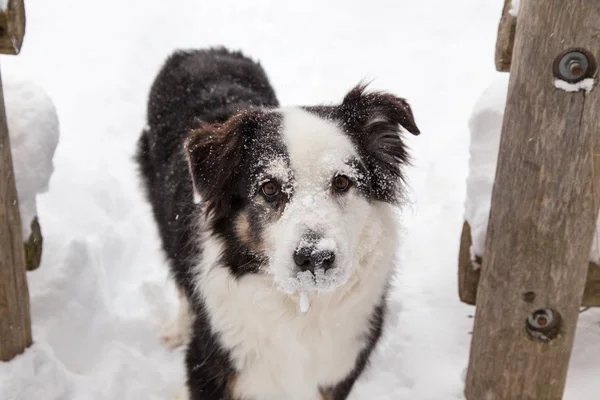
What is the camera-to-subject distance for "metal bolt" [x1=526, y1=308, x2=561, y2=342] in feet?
8.58

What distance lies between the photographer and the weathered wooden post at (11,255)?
2.59m

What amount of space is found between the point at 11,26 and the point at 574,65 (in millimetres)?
2136

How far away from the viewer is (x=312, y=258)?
7.50ft

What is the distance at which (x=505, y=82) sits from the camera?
3430 millimetres

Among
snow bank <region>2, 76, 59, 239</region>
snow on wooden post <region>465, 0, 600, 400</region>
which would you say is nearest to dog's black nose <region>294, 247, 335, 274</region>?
snow on wooden post <region>465, 0, 600, 400</region>

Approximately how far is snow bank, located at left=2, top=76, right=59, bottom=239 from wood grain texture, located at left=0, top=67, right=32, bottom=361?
23 centimetres

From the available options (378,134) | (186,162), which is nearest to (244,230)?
(378,134)

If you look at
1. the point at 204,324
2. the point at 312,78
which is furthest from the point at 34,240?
the point at 312,78

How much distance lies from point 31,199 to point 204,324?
109 centimetres

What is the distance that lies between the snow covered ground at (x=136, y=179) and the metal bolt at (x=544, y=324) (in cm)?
68

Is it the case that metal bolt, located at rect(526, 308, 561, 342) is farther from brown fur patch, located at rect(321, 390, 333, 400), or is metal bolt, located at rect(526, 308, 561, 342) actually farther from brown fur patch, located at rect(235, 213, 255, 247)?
brown fur patch, located at rect(235, 213, 255, 247)

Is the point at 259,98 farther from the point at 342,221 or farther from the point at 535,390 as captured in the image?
the point at 535,390

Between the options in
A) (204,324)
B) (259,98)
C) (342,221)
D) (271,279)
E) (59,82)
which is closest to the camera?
(342,221)

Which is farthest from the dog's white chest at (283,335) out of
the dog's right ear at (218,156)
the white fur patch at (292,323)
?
the dog's right ear at (218,156)
